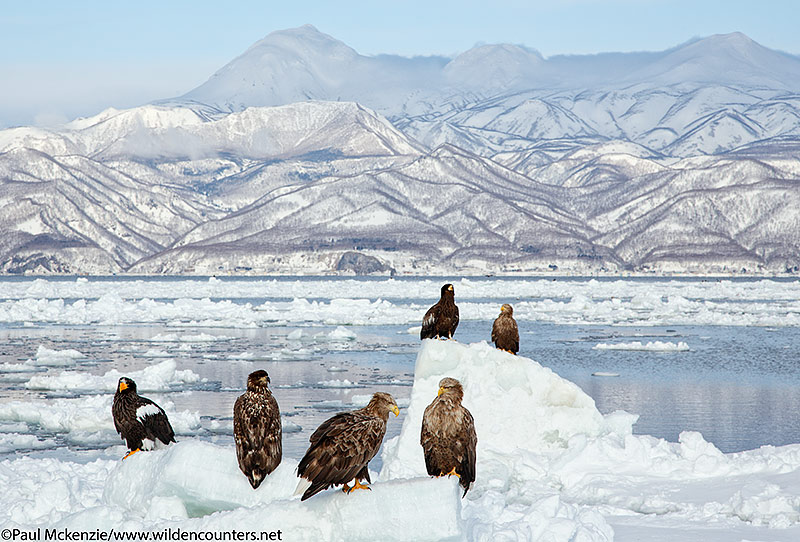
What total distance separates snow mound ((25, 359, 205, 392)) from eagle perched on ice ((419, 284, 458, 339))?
41.5ft

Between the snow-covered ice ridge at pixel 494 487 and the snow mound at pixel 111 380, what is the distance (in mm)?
12193

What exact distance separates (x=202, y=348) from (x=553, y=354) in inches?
595

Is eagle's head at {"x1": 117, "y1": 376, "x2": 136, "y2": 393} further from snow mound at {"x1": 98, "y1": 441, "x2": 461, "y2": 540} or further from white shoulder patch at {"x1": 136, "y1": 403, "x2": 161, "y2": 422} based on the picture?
snow mound at {"x1": 98, "y1": 441, "x2": 461, "y2": 540}

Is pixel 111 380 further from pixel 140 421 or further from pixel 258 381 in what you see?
pixel 258 381

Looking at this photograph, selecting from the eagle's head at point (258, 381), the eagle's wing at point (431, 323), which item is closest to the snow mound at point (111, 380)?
Answer: the eagle's wing at point (431, 323)

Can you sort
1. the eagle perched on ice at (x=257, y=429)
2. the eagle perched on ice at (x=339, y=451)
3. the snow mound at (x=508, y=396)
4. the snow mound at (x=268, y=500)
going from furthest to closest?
the snow mound at (x=508, y=396) < the eagle perched on ice at (x=257, y=429) < the snow mound at (x=268, y=500) < the eagle perched on ice at (x=339, y=451)

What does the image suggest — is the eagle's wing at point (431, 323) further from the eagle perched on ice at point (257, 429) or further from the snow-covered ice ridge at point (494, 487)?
the eagle perched on ice at point (257, 429)

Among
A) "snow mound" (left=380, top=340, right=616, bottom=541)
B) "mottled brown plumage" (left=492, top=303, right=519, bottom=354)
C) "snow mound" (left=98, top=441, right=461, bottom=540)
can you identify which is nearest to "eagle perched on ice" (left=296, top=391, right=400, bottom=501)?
"snow mound" (left=98, top=441, right=461, bottom=540)

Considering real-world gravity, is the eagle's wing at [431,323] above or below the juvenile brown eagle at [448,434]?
above

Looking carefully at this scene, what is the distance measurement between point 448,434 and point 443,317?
7398 millimetres

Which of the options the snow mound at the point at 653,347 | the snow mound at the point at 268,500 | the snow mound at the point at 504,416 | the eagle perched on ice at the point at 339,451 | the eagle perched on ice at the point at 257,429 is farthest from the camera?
the snow mound at the point at 653,347

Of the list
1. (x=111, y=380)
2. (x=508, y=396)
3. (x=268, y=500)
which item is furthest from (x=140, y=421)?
(x=111, y=380)

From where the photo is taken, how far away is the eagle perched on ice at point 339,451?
7.70 metres

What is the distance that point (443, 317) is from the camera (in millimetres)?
16469
